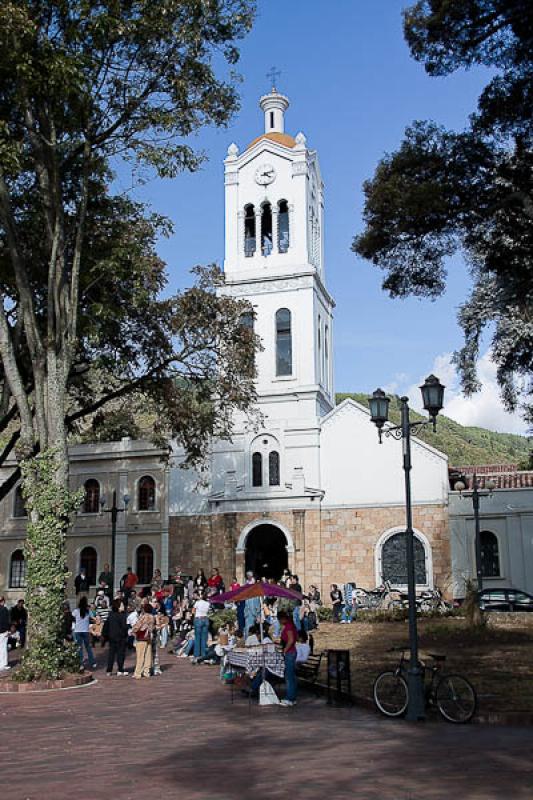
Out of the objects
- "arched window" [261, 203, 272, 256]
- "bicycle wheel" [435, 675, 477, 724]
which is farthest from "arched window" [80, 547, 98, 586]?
"bicycle wheel" [435, 675, 477, 724]

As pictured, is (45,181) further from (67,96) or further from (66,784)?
(66,784)

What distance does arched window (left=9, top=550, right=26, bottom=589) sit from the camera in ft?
121

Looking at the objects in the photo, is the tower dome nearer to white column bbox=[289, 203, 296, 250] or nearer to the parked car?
white column bbox=[289, 203, 296, 250]

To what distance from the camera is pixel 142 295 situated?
18812 millimetres

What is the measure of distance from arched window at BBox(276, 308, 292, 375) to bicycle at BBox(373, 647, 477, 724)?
953 inches

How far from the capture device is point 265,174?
1487 inches

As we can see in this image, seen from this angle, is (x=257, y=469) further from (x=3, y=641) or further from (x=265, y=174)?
(x=3, y=641)

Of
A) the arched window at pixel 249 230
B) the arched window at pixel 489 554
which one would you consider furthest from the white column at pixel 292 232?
the arched window at pixel 489 554

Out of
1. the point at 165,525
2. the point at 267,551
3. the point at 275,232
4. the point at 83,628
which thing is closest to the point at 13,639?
the point at 83,628

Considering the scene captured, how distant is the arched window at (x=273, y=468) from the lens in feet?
114

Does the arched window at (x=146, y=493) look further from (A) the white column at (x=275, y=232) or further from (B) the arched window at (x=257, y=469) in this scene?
(A) the white column at (x=275, y=232)

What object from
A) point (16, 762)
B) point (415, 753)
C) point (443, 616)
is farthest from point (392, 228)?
point (443, 616)

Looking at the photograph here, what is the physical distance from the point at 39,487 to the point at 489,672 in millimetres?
9161

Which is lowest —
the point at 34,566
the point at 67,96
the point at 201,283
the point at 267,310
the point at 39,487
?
the point at 34,566
